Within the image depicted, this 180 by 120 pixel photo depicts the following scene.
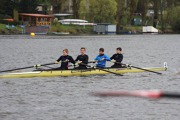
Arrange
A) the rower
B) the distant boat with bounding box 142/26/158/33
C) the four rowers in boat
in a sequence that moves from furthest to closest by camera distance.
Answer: the distant boat with bounding box 142/26/158/33 → the four rowers in boat → the rower

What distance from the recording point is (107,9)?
107 m

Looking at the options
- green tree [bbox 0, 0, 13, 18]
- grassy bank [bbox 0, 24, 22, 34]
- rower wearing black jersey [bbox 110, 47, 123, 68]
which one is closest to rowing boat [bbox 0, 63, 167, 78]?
rower wearing black jersey [bbox 110, 47, 123, 68]

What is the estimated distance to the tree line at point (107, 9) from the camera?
100694mm

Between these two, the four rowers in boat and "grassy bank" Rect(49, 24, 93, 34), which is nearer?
the four rowers in boat

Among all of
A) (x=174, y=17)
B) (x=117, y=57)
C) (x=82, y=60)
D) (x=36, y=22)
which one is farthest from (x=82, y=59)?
(x=174, y=17)

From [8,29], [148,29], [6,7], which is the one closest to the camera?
[8,29]

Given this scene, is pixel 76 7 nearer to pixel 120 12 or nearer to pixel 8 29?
pixel 120 12

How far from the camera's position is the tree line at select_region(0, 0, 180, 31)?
10069 centimetres

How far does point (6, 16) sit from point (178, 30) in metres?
45.3

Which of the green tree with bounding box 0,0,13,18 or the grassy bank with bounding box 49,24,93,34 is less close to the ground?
the green tree with bounding box 0,0,13,18

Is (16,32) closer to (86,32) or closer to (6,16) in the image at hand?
(6,16)

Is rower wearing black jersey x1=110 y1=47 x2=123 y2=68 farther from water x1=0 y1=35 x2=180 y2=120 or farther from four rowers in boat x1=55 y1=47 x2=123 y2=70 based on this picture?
water x1=0 y1=35 x2=180 y2=120

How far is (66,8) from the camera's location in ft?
484

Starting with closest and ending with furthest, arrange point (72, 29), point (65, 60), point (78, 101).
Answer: point (78, 101) < point (65, 60) < point (72, 29)
